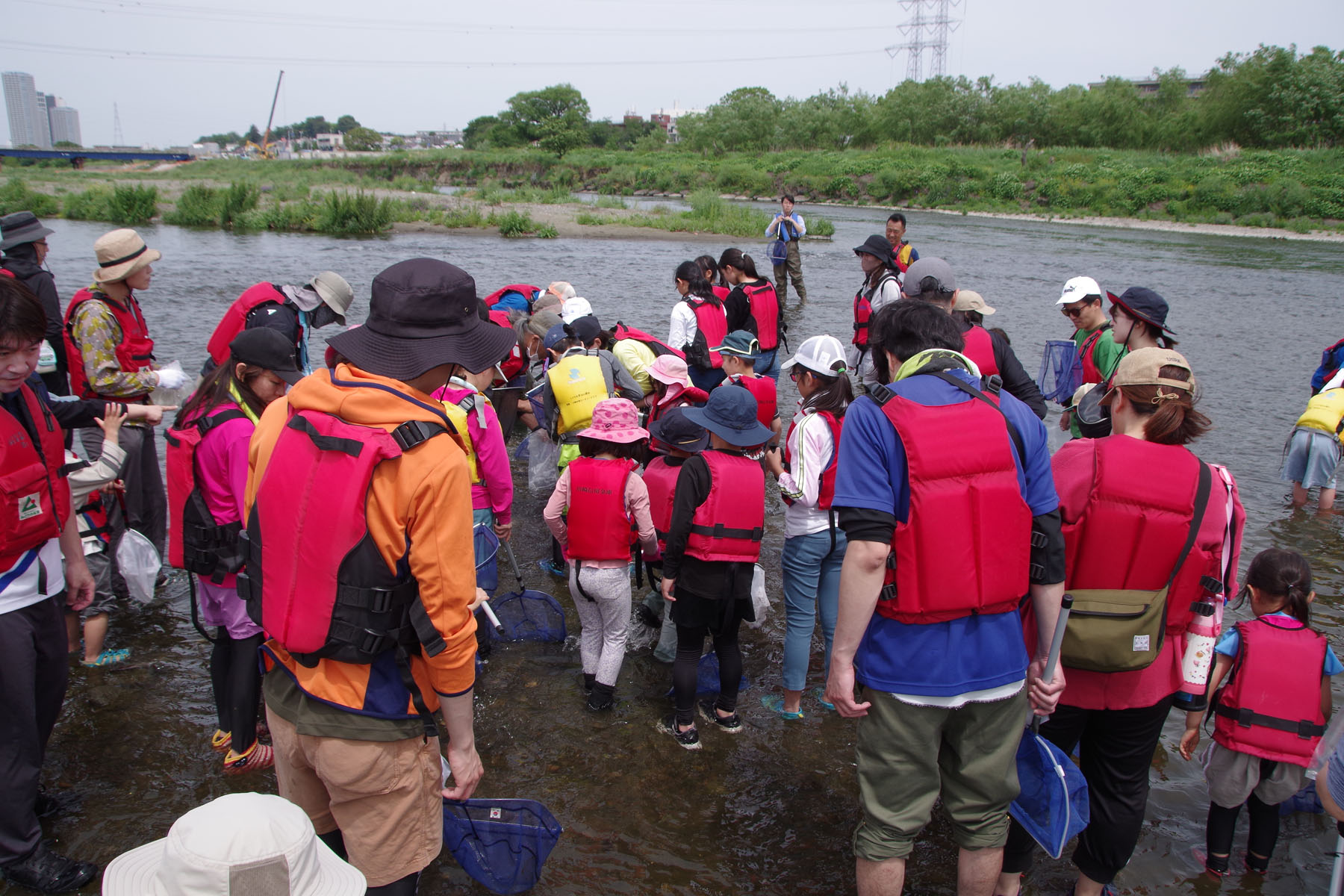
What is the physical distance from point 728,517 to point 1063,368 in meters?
3.40

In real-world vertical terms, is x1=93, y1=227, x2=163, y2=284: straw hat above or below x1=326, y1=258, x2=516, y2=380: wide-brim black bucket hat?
above

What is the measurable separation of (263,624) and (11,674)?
1359 mm

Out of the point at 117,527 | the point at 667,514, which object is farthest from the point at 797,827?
the point at 117,527

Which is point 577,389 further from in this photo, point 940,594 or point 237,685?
point 940,594

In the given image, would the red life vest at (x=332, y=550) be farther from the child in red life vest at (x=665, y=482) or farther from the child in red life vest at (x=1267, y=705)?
the child in red life vest at (x=1267, y=705)

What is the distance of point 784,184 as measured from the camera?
5006cm

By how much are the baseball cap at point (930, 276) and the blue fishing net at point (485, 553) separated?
3.04 metres

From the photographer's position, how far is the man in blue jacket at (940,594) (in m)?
2.46

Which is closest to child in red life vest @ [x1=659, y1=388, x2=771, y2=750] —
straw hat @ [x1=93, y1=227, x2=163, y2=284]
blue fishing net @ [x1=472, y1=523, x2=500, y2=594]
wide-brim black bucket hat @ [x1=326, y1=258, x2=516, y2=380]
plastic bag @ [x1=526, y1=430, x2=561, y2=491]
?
blue fishing net @ [x1=472, y1=523, x2=500, y2=594]

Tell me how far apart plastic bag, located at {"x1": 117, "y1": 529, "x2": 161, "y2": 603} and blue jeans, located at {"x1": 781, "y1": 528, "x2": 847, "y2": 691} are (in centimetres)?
333

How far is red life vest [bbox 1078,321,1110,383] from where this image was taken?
548 centimetres

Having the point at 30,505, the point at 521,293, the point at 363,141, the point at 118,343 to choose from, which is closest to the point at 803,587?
the point at 30,505

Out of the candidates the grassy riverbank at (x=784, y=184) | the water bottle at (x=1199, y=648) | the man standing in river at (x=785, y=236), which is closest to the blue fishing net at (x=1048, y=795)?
the water bottle at (x=1199, y=648)

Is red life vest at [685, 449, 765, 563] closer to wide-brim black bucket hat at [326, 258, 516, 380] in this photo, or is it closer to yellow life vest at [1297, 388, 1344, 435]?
wide-brim black bucket hat at [326, 258, 516, 380]
